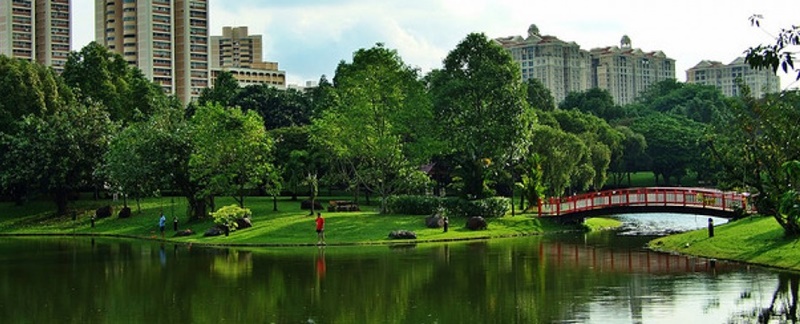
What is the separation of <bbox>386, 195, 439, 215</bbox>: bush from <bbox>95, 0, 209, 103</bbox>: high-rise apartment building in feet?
303

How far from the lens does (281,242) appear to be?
4578 centimetres

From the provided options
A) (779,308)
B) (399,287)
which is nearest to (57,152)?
(399,287)

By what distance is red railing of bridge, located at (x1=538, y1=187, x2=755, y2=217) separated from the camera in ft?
152

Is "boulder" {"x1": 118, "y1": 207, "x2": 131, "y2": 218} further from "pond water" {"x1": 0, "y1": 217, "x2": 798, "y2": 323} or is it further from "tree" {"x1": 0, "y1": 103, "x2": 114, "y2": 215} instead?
"pond water" {"x1": 0, "y1": 217, "x2": 798, "y2": 323}

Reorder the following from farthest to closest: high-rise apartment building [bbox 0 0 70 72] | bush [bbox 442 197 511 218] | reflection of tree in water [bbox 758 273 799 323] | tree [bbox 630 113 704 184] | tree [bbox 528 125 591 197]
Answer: high-rise apartment building [bbox 0 0 70 72]
tree [bbox 630 113 704 184]
tree [bbox 528 125 591 197]
bush [bbox 442 197 511 218]
reflection of tree in water [bbox 758 273 799 323]

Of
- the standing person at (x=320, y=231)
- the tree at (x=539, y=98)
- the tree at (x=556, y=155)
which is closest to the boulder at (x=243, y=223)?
the standing person at (x=320, y=231)

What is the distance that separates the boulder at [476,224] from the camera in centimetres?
4869

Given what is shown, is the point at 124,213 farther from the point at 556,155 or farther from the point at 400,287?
the point at 400,287

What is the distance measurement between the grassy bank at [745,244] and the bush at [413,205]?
14.4 meters

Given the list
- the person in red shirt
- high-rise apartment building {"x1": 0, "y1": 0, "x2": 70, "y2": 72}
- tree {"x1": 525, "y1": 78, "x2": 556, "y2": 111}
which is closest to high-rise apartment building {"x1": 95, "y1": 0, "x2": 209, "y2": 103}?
high-rise apartment building {"x1": 0, "y1": 0, "x2": 70, "y2": 72}

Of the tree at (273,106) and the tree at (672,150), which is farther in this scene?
the tree at (672,150)

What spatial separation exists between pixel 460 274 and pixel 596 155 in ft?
162

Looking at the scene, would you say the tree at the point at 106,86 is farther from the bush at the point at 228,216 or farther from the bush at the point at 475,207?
the bush at the point at 475,207

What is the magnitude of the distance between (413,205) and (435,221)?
4780mm
